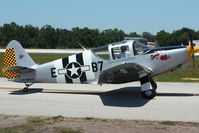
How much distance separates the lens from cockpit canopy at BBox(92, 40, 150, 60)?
47.5ft

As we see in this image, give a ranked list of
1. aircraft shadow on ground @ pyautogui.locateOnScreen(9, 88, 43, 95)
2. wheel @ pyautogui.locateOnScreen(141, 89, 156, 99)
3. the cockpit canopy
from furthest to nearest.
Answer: aircraft shadow on ground @ pyautogui.locateOnScreen(9, 88, 43, 95) < the cockpit canopy < wheel @ pyautogui.locateOnScreen(141, 89, 156, 99)

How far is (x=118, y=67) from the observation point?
43.2 feet

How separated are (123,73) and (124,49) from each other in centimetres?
98

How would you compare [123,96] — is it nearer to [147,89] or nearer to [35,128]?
[147,89]

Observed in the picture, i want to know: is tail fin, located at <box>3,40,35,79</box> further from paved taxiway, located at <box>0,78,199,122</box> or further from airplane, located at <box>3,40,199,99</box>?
paved taxiway, located at <box>0,78,199,122</box>

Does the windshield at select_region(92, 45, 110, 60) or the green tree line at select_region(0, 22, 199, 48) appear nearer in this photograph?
the windshield at select_region(92, 45, 110, 60)

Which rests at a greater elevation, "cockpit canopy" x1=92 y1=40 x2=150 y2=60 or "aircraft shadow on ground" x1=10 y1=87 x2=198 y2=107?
"cockpit canopy" x1=92 y1=40 x2=150 y2=60

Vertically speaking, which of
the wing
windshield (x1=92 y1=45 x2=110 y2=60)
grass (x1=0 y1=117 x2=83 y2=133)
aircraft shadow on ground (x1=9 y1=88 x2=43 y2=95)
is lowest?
grass (x1=0 y1=117 x2=83 y2=133)

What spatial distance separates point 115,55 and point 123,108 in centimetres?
277

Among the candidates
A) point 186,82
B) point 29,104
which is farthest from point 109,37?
point 29,104

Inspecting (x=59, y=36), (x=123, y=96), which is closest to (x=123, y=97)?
(x=123, y=96)

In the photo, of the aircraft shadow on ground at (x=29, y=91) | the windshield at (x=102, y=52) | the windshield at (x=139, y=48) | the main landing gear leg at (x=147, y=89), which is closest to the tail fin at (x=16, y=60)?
the aircraft shadow on ground at (x=29, y=91)

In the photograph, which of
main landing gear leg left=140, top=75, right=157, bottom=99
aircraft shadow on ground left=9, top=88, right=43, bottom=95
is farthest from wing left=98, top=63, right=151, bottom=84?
aircraft shadow on ground left=9, top=88, right=43, bottom=95

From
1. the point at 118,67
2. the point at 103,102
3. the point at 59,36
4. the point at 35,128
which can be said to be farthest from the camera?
the point at 59,36
